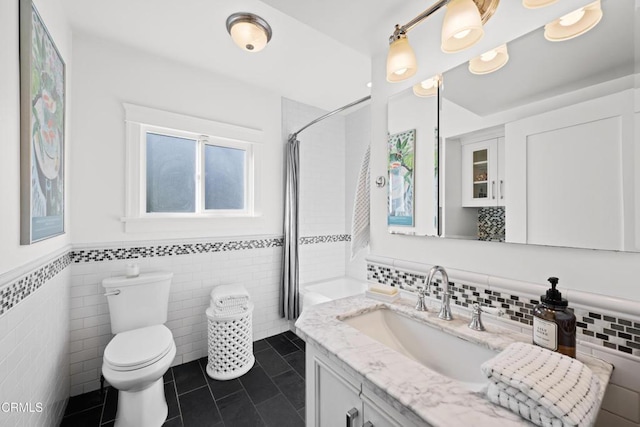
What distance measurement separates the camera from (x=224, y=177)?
2523 millimetres

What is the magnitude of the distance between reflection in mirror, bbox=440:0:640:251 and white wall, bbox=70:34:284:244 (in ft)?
6.94

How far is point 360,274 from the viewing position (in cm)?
317

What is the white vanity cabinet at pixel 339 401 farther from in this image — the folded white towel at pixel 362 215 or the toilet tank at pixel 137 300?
the toilet tank at pixel 137 300

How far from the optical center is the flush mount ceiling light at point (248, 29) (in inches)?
63.4

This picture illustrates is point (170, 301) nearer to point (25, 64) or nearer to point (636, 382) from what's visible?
point (25, 64)

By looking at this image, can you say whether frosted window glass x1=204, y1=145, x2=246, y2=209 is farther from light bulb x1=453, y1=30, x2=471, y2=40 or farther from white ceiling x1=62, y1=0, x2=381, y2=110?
light bulb x1=453, y1=30, x2=471, y2=40

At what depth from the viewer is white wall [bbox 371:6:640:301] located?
30.0 inches

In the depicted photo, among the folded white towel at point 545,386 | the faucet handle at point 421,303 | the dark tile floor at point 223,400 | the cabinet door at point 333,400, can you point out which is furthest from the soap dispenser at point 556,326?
the dark tile floor at point 223,400

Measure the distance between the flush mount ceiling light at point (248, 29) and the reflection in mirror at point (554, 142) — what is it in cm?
130

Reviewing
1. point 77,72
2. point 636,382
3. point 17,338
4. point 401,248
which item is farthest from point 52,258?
point 636,382

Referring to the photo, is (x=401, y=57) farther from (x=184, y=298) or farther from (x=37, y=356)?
(x=184, y=298)

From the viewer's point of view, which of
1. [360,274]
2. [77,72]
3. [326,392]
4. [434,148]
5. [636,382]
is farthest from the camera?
[360,274]

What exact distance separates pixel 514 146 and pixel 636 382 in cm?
78

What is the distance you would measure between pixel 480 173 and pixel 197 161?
7.52 feet
